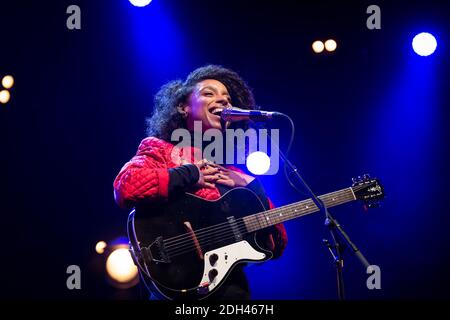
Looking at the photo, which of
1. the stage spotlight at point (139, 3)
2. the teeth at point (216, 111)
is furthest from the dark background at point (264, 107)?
the teeth at point (216, 111)

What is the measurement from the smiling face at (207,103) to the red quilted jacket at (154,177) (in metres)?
0.24

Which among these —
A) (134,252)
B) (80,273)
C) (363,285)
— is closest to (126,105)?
(80,273)

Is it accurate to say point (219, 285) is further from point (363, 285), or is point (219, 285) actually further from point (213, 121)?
point (363, 285)

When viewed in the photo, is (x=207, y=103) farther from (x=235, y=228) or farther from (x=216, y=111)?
(x=235, y=228)

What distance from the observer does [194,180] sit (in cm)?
281

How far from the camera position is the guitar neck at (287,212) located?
290 cm

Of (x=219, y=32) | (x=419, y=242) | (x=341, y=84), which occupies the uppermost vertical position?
(x=219, y=32)

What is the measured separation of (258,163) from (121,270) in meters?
1.50

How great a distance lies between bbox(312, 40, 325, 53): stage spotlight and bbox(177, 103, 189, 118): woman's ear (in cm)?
191

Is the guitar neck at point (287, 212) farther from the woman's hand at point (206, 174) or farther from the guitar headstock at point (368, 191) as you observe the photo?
the woman's hand at point (206, 174)

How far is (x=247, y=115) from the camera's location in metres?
2.86

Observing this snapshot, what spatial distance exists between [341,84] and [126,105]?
7.08ft

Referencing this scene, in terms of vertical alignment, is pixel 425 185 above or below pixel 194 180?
below

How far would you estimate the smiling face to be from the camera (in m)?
3.31
